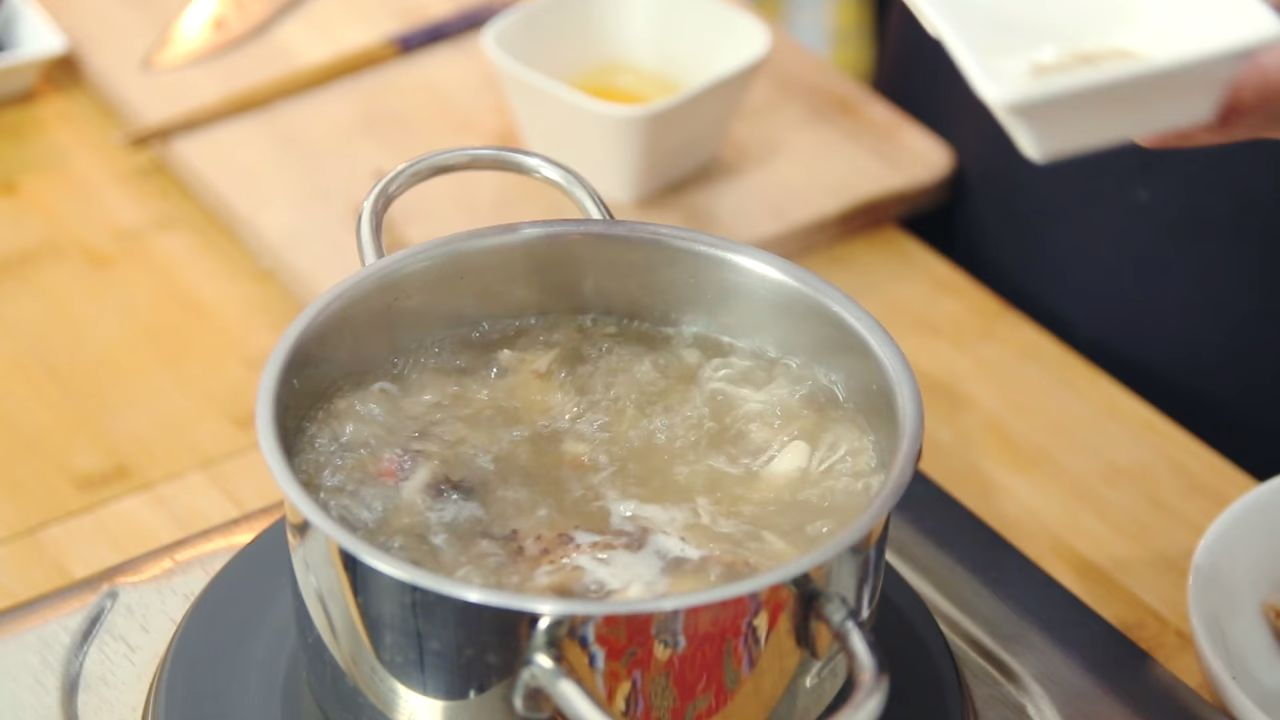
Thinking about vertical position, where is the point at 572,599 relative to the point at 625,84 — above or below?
above

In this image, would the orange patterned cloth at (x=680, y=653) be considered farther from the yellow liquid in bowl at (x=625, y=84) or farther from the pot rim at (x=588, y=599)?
the yellow liquid in bowl at (x=625, y=84)

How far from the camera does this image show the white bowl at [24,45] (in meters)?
1.08

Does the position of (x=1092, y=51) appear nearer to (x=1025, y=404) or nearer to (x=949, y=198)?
(x=1025, y=404)

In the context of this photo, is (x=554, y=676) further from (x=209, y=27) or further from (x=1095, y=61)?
(x=209, y=27)

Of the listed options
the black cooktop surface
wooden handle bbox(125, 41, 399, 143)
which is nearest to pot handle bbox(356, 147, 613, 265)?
the black cooktop surface

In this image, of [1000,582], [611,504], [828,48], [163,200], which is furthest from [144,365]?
[828,48]

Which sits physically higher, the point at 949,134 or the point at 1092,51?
the point at 1092,51

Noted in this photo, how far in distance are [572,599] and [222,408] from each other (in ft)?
1.54

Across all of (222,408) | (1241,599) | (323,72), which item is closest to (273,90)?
(323,72)

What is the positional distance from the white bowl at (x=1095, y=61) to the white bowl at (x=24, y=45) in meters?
0.84

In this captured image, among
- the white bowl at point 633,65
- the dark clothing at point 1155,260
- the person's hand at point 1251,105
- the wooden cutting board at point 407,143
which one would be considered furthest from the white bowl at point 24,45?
the person's hand at point 1251,105

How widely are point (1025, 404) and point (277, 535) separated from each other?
499 millimetres

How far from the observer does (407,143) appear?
3.45 ft

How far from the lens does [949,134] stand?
46.5 inches
